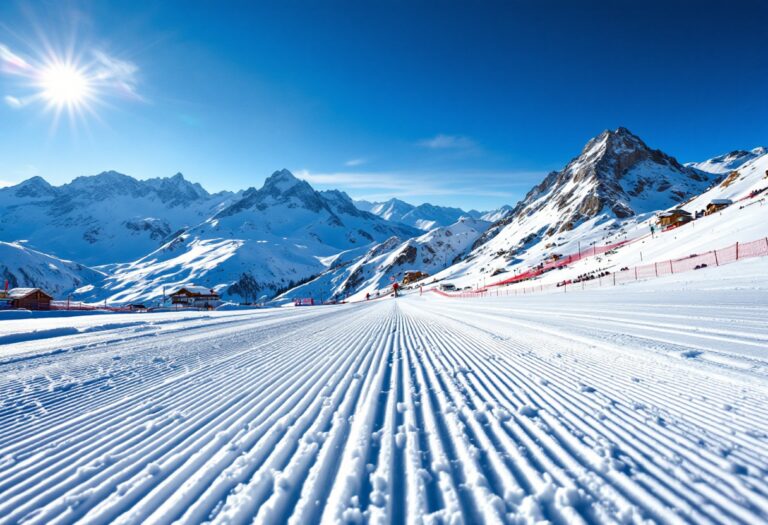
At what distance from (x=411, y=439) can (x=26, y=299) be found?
67284mm

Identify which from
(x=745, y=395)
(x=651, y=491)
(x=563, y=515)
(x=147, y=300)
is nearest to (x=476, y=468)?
(x=563, y=515)

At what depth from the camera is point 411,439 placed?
11.3 feet

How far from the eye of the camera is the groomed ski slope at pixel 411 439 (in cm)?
241

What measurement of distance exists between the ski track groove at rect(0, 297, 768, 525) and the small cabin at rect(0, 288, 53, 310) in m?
50.7

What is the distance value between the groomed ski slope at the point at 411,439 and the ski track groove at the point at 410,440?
0.06ft

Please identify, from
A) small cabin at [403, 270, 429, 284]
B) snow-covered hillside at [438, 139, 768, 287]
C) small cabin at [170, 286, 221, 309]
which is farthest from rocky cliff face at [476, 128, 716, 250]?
small cabin at [170, 286, 221, 309]

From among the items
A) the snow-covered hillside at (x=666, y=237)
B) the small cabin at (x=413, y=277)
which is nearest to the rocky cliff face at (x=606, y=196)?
the snow-covered hillside at (x=666, y=237)

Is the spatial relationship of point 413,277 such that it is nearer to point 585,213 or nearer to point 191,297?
point 585,213

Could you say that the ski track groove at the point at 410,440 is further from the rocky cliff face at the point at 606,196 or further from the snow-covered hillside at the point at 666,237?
the rocky cliff face at the point at 606,196

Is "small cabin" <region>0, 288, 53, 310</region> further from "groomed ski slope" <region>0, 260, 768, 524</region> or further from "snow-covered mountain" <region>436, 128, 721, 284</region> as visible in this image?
"snow-covered mountain" <region>436, 128, 721, 284</region>

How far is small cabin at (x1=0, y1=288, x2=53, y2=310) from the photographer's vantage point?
1639 inches

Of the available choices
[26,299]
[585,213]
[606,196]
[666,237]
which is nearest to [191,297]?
[26,299]

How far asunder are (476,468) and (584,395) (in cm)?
245

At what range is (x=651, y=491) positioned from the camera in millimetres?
2398
